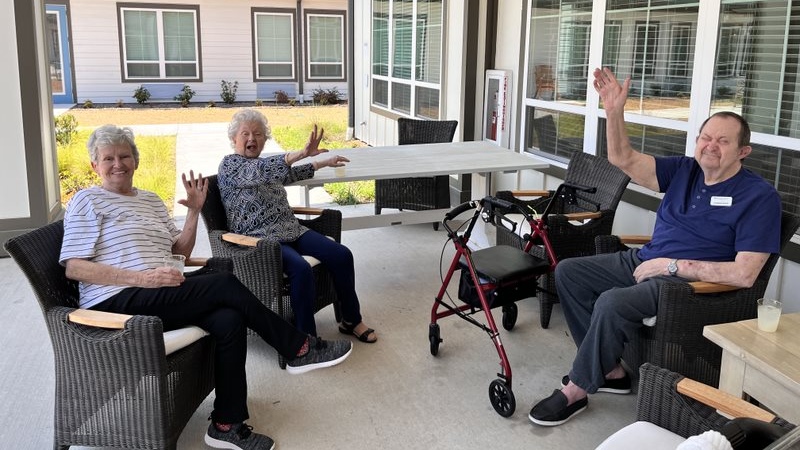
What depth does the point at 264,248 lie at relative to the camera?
10.7 feet

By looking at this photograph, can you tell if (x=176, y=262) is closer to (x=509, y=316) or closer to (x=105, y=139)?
(x=105, y=139)

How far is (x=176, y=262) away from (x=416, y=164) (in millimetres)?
2089

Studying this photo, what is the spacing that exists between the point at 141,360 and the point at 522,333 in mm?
2143

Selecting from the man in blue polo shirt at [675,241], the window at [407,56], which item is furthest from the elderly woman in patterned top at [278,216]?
the window at [407,56]

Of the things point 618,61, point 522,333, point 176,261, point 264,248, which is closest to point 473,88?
point 618,61

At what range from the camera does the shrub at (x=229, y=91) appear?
16.3 meters

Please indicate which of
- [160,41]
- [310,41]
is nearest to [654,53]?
[310,41]

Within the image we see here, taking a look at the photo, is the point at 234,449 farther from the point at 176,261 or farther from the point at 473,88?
the point at 473,88

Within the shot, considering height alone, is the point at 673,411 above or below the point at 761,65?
below

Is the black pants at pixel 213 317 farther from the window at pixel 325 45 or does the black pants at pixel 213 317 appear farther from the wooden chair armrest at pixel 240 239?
the window at pixel 325 45

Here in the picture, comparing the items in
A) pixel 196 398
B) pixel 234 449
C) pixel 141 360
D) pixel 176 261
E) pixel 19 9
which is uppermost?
pixel 19 9

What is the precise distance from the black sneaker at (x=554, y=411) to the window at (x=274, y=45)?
15073mm

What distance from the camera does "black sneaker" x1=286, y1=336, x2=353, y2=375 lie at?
10.8 feet

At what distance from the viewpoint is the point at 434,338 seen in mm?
3443
